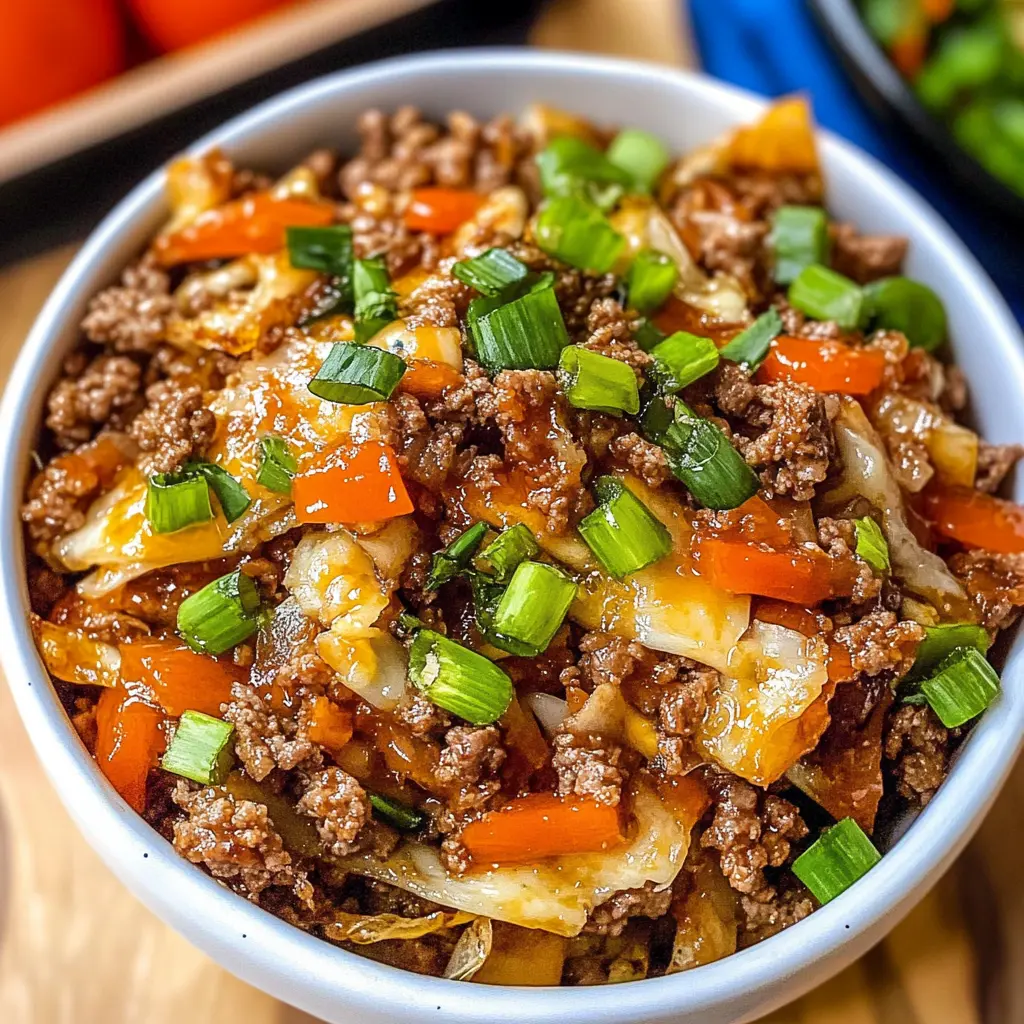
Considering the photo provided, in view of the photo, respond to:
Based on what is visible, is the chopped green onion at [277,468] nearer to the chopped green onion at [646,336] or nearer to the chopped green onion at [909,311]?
the chopped green onion at [646,336]

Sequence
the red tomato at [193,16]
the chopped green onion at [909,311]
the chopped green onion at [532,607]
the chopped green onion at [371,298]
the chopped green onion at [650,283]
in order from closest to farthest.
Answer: the chopped green onion at [532,607] → the chopped green onion at [371,298] → the chopped green onion at [650,283] → the chopped green onion at [909,311] → the red tomato at [193,16]

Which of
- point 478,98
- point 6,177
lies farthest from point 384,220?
point 6,177

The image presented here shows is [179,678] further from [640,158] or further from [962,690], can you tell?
[640,158]

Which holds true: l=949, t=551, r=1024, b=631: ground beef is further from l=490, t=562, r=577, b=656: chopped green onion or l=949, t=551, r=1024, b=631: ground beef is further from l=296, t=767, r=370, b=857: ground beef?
l=296, t=767, r=370, b=857: ground beef

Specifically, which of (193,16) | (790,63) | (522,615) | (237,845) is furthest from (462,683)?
(790,63)

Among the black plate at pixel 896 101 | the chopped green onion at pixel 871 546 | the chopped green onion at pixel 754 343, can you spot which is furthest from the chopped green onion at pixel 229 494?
the black plate at pixel 896 101

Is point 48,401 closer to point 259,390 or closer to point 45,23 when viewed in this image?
point 259,390
